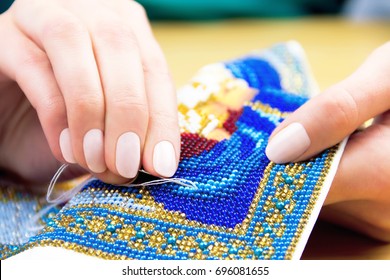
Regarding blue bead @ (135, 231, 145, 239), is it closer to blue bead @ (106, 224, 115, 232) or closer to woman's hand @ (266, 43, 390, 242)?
blue bead @ (106, 224, 115, 232)

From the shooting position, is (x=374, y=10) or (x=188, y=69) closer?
(x=188, y=69)

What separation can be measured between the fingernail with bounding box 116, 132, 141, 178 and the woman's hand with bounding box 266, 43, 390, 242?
0.11 metres

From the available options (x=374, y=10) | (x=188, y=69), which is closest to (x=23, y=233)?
(x=188, y=69)

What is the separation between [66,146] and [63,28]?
0.31 feet

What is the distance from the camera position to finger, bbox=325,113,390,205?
482mm

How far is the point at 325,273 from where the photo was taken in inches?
16.7

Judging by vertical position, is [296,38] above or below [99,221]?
below

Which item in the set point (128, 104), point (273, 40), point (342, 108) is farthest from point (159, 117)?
point (273, 40)

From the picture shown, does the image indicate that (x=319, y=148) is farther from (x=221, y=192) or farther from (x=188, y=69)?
(x=188, y=69)

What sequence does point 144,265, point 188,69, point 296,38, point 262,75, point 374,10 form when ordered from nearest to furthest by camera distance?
point 144,265 → point 262,75 → point 188,69 → point 296,38 → point 374,10

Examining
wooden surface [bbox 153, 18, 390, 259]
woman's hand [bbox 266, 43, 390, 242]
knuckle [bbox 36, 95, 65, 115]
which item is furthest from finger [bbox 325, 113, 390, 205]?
wooden surface [bbox 153, 18, 390, 259]

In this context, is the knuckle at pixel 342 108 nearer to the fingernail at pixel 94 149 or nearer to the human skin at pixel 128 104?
the human skin at pixel 128 104

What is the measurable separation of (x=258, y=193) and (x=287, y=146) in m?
0.05

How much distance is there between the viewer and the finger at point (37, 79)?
17.9 inches
